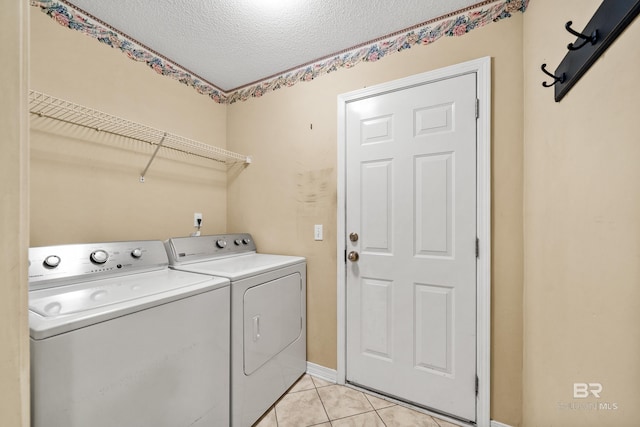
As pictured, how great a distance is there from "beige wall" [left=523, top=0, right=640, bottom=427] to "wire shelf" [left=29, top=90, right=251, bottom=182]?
6.75ft

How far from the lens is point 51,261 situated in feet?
3.84

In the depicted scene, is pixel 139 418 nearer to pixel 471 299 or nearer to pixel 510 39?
pixel 471 299

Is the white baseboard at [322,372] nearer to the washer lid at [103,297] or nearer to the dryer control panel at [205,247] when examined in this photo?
the dryer control panel at [205,247]

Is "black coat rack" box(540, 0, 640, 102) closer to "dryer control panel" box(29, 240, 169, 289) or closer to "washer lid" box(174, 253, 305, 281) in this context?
"washer lid" box(174, 253, 305, 281)

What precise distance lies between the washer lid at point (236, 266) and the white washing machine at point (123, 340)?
0.29 feet

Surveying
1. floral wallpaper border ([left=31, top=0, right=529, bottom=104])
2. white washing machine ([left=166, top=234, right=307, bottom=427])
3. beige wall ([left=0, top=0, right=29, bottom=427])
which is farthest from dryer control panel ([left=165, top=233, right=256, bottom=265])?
floral wallpaper border ([left=31, top=0, right=529, bottom=104])

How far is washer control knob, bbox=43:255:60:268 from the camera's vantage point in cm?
115

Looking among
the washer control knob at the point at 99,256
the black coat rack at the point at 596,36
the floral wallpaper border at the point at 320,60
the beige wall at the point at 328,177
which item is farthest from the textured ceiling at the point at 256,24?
the washer control knob at the point at 99,256

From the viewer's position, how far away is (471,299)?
153cm

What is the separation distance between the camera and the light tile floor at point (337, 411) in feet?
5.09

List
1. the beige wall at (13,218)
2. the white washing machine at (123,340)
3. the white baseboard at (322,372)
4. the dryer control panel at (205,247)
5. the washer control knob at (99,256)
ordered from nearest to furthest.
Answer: the beige wall at (13,218)
the white washing machine at (123,340)
the washer control knob at (99,256)
the dryer control panel at (205,247)
the white baseboard at (322,372)

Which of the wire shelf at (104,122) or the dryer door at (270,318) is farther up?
the wire shelf at (104,122)

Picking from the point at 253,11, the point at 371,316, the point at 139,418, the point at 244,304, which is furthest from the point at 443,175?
the point at 139,418

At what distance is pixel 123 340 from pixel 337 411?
1326 mm
